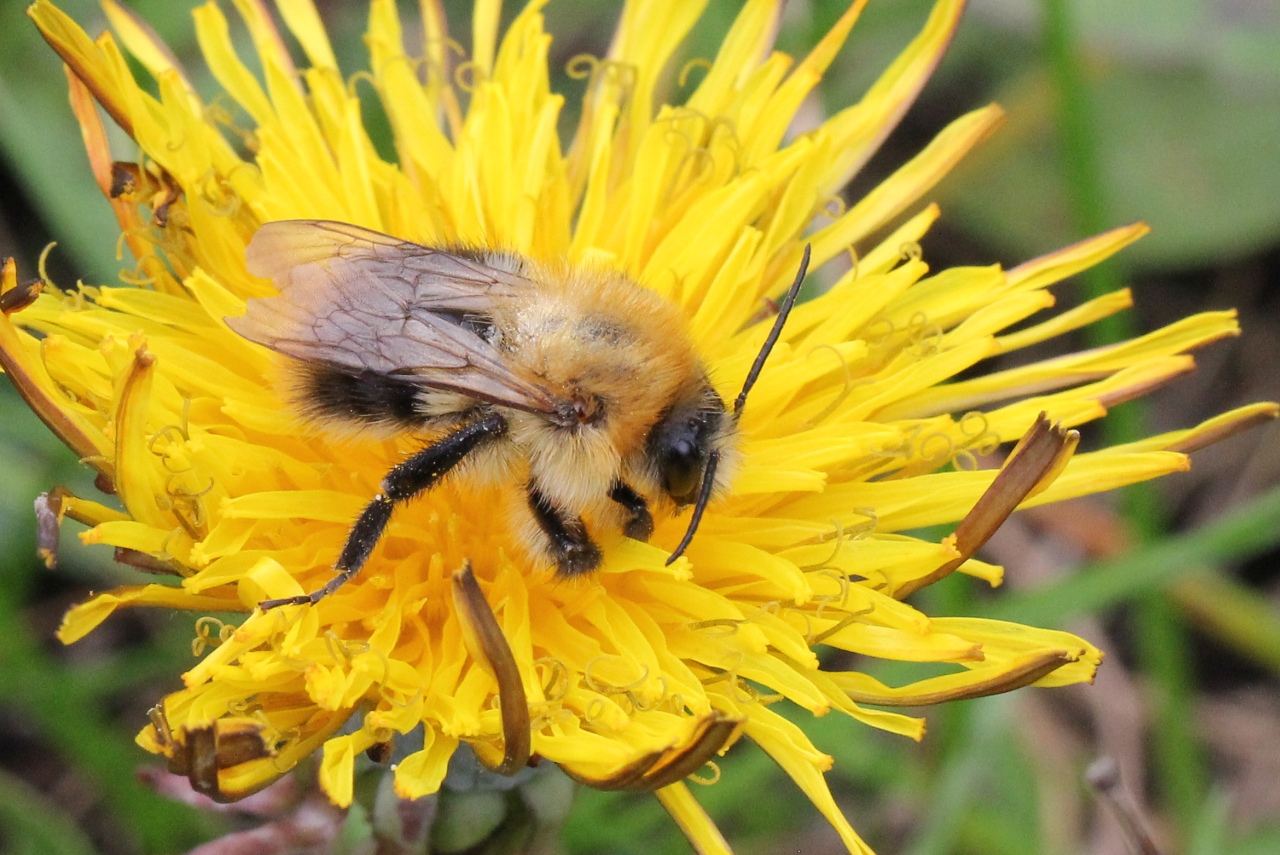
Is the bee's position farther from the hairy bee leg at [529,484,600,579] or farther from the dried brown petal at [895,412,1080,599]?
the dried brown petal at [895,412,1080,599]

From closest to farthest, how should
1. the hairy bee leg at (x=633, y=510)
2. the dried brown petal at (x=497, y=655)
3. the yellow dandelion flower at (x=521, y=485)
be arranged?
the dried brown petal at (x=497, y=655)
the yellow dandelion flower at (x=521, y=485)
the hairy bee leg at (x=633, y=510)

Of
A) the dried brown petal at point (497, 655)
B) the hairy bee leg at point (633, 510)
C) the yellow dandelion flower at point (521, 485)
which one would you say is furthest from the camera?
the hairy bee leg at point (633, 510)

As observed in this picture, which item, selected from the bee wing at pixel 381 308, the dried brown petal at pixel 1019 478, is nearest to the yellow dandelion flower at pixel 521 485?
the dried brown petal at pixel 1019 478

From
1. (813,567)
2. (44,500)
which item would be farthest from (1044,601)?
(44,500)

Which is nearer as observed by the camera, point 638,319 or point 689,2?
point 638,319

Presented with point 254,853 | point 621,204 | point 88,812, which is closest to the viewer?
point 254,853

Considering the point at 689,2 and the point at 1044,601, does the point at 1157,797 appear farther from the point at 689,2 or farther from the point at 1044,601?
the point at 689,2

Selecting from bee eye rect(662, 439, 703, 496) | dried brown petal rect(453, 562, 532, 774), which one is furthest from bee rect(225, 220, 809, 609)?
dried brown petal rect(453, 562, 532, 774)

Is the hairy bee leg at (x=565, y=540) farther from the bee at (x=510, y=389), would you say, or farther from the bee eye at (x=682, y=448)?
the bee eye at (x=682, y=448)
